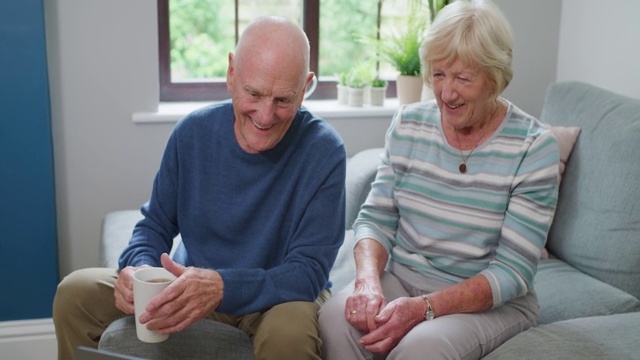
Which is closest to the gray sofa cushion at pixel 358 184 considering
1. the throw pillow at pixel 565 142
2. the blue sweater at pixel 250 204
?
the throw pillow at pixel 565 142

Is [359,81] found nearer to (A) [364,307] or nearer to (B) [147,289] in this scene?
(A) [364,307]

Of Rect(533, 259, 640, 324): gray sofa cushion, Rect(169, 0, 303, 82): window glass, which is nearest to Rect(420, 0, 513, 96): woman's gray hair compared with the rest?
Rect(533, 259, 640, 324): gray sofa cushion

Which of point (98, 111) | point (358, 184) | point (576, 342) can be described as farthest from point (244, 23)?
point (576, 342)

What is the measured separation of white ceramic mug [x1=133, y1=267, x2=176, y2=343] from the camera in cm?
159

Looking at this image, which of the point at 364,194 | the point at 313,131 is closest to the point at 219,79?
the point at 364,194

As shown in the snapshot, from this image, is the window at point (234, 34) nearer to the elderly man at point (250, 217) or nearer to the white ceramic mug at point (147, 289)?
the elderly man at point (250, 217)

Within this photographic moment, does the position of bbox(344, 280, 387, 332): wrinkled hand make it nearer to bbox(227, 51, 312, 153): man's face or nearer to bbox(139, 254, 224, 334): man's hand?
bbox(139, 254, 224, 334): man's hand

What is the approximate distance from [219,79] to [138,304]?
5.34ft

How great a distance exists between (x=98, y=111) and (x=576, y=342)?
1.75m

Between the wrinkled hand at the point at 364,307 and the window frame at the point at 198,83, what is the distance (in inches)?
58.7

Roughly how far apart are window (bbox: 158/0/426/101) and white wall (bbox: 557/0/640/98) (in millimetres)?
649

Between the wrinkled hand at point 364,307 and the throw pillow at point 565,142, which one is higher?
the throw pillow at point 565,142

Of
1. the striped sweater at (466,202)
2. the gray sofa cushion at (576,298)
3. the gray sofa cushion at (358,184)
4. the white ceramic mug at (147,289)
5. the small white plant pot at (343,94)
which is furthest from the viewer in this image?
the small white plant pot at (343,94)

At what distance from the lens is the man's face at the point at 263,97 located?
1.79 m
